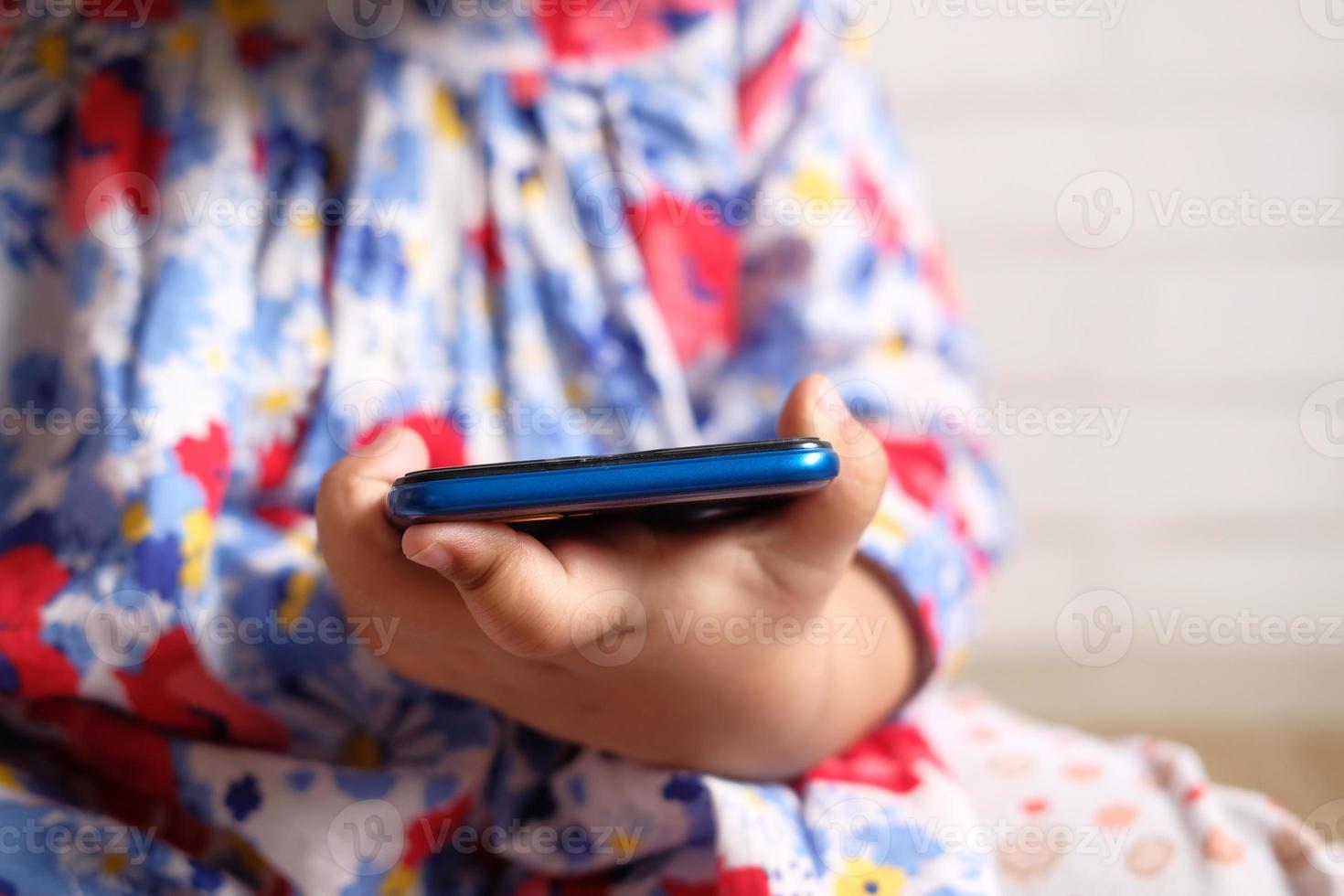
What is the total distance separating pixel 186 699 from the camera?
494 mm

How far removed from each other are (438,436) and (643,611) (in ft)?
0.61

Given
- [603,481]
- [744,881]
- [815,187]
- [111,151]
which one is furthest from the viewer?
[815,187]

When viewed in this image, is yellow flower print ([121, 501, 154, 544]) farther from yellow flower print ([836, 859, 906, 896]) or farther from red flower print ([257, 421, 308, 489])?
yellow flower print ([836, 859, 906, 896])

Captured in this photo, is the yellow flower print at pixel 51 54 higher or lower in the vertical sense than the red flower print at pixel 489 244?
higher

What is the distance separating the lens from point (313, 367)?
0.55m

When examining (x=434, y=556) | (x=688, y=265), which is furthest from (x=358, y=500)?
(x=688, y=265)

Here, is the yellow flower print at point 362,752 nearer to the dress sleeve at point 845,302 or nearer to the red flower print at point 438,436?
the red flower print at point 438,436

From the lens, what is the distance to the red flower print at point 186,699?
487mm

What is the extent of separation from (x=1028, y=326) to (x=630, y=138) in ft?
1.65

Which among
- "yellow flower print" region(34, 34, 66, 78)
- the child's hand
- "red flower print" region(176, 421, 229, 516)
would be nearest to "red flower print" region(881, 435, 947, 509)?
the child's hand

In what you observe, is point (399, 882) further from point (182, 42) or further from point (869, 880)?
point (182, 42)

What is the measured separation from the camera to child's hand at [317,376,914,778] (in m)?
0.38

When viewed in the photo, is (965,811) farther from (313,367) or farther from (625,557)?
(313,367)

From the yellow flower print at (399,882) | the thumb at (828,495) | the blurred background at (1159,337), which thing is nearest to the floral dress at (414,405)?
the yellow flower print at (399,882)
